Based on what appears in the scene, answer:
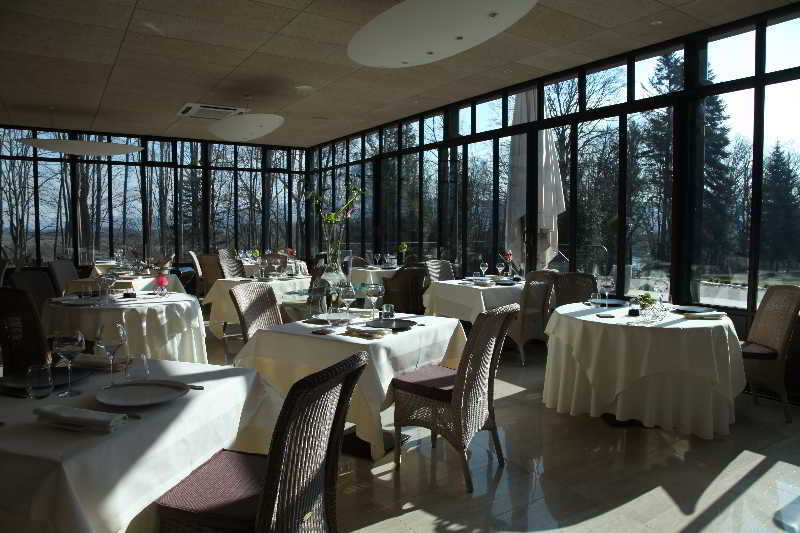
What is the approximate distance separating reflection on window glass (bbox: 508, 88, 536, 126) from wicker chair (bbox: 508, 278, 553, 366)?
2.57 metres

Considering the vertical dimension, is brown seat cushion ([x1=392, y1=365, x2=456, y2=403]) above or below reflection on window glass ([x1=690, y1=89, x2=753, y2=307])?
below

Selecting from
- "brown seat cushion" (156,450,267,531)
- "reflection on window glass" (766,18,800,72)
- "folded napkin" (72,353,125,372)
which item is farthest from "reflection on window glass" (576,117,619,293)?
"folded napkin" (72,353,125,372)

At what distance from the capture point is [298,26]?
5738 mm

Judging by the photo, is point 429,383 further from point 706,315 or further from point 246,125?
point 246,125

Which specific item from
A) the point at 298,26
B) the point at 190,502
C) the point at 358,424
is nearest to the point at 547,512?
the point at 358,424

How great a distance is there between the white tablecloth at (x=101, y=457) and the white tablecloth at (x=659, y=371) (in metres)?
2.74

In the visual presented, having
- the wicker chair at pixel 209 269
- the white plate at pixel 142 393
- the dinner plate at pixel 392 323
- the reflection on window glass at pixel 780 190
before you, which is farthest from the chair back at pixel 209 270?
the white plate at pixel 142 393


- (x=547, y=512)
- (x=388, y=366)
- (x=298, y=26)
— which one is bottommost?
(x=547, y=512)

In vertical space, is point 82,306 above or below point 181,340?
above

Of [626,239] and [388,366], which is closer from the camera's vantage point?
[388,366]

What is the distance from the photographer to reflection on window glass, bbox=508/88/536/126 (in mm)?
7910

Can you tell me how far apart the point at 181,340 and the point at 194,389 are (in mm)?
2878

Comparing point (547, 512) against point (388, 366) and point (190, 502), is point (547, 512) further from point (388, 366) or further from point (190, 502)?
point (190, 502)

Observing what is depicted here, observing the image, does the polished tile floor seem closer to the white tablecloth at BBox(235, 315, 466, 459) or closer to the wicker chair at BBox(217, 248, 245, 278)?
the white tablecloth at BBox(235, 315, 466, 459)
